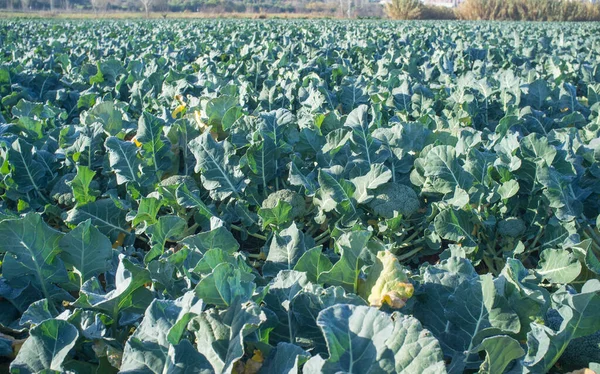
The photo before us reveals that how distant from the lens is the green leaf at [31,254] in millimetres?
1812

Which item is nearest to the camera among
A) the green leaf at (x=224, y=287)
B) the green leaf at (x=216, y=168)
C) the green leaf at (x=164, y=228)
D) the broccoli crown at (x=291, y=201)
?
the green leaf at (x=224, y=287)

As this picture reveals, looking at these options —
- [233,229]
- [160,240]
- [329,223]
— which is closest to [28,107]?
[233,229]

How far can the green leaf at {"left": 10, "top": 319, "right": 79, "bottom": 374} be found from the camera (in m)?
1.39

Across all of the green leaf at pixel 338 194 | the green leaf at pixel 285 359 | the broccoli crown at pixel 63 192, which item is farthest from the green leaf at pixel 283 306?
the broccoli crown at pixel 63 192

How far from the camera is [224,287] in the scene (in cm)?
150

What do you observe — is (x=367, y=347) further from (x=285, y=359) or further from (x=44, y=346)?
(x=44, y=346)

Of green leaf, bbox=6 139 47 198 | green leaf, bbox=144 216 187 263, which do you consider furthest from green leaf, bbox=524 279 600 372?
green leaf, bbox=6 139 47 198

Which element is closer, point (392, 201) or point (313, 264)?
point (313, 264)

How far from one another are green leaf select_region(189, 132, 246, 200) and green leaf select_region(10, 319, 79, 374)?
4.50 feet

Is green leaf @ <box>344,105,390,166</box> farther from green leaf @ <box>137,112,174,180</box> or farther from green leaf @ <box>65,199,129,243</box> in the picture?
green leaf @ <box>65,199,129,243</box>

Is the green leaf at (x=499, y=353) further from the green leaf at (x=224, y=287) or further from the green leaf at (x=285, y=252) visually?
the green leaf at (x=285, y=252)

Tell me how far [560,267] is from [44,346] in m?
1.94

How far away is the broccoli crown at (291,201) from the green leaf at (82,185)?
94 cm

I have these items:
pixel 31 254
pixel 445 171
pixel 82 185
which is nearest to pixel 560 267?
pixel 445 171
